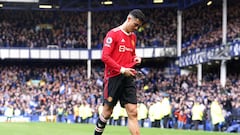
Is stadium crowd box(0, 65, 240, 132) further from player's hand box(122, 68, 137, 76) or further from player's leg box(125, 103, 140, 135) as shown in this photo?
player's hand box(122, 68, 137, 76)

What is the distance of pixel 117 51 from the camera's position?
8.80 meters

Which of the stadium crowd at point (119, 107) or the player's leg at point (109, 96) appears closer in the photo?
the player's leg at point (109, 96)

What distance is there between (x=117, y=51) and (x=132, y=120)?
1070 millimetres

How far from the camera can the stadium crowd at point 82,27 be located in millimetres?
43031

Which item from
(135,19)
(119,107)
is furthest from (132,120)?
(119,107)

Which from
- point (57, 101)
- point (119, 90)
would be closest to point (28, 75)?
point (57, 101)

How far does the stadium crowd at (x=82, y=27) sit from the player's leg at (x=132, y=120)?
32456 millimetres

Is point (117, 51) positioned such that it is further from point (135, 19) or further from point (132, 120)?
point (132, 120)

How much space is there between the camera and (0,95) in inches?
1569

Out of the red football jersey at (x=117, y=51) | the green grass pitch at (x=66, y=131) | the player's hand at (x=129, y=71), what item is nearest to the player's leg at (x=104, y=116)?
the red football jersey at (x=117, y=51)

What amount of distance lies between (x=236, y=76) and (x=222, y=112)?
1096cm

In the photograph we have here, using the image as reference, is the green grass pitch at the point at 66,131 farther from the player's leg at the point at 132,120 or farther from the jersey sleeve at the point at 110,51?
the jersey sleeve at the point at 110,51

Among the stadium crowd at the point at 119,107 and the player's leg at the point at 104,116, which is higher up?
the player's leg at the point at 104,116

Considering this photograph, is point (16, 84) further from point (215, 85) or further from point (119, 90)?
point (119, 90)
